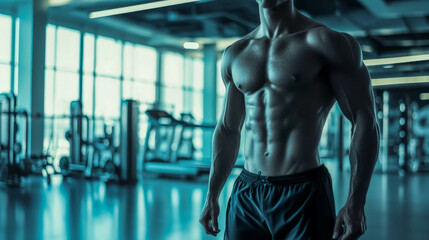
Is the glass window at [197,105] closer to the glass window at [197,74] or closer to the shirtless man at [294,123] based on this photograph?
the glass window at [197,74]

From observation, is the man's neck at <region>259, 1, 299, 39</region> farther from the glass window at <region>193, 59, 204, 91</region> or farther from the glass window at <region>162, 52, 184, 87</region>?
the glass window at <region>193, 59, 204, 91</region>

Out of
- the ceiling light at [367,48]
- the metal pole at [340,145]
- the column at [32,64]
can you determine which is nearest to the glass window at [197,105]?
the ceiling light at [367,48]

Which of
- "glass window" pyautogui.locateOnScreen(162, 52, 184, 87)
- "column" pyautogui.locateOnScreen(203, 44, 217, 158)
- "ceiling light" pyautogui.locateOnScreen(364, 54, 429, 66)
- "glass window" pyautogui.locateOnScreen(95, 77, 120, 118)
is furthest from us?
"glass window" pyautogui.locateOnScreen(162, 52, 184, 87)

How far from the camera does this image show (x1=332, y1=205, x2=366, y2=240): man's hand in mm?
990

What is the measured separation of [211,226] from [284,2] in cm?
66

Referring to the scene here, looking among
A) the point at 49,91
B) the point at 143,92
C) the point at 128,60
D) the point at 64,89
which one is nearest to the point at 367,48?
the point at 143,92

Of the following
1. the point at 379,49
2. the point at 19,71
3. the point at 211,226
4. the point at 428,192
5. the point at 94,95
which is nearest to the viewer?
the point at 211,226

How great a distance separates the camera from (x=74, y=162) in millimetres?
7879

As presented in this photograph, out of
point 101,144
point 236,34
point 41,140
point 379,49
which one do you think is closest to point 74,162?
point 101,144

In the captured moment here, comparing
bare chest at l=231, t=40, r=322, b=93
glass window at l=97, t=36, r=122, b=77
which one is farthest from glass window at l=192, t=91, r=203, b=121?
bare chest at l=231, t=40, r=322, b=93

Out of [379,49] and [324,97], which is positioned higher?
[379,49]

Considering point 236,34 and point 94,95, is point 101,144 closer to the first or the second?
point 94,95

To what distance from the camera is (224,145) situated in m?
1.29

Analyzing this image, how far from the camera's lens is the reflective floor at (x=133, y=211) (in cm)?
339
